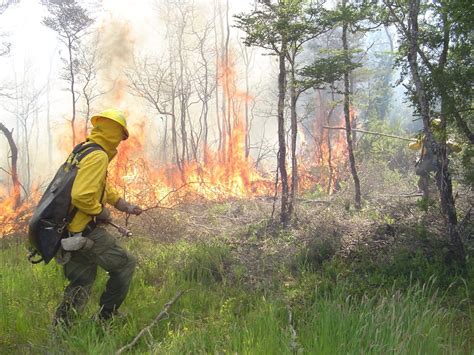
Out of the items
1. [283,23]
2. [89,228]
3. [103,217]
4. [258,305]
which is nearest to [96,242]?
[89,228]

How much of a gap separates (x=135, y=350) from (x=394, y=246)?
3.89 meters

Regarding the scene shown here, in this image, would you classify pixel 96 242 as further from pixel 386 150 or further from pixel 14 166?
pixel 386 150

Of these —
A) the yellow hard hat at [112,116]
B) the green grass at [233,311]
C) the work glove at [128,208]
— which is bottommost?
the green grass at [233,311]

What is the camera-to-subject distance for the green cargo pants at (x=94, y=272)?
11.4 ft

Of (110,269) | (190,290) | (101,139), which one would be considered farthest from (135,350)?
(101,139)

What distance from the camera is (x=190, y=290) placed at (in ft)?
14.7

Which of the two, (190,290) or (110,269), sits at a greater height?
Result: (110,269)

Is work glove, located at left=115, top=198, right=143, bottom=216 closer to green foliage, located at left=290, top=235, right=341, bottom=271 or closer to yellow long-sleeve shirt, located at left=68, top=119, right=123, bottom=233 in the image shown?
yellow long-sleeve shirt, located at left=68, top=119, right=123, bottom=233

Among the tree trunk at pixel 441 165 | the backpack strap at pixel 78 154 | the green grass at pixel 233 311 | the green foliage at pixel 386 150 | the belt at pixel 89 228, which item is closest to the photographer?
the green grass at pixel 233 311

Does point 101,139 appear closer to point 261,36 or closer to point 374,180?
point 261,36

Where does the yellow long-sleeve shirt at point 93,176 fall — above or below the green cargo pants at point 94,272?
above

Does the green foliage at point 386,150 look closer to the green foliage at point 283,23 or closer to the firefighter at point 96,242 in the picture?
the green foliage at point 283,23

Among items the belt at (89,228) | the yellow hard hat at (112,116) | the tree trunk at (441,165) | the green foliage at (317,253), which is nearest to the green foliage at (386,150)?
the green foliage at (317,253)

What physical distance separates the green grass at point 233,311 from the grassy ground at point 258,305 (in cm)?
1
